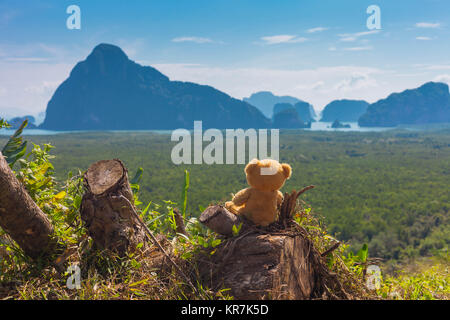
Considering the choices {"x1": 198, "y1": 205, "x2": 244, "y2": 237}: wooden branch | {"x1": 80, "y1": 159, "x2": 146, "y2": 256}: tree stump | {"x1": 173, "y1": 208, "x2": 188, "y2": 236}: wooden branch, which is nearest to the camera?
{"x1": 198, "y1": 205, "x2": 244, "y2": 237}: wooden branch

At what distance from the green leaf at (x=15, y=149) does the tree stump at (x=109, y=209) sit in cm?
91

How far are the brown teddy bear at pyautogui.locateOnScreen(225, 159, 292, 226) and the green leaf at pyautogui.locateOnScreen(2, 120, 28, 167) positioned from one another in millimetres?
2166

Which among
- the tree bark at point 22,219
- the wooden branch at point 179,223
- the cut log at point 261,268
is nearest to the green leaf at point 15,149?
the tree bark at point 22,219

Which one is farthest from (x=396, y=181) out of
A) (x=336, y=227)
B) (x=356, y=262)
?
(x=356, y=262)

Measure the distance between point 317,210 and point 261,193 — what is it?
123 cm

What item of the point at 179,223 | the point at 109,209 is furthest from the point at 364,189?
the point at 109,209

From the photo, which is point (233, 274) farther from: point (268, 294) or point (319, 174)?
point (319, 174)

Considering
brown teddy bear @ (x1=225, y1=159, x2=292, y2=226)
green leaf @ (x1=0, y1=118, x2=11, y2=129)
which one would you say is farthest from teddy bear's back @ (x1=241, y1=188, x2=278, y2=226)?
green leaf @ (x1=0, y1=118, x2=11, y2=129)

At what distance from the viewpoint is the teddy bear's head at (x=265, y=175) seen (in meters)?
2.72

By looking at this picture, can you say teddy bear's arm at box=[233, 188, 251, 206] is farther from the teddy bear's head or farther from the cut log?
the cut log

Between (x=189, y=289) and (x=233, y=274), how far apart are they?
375 millimetres

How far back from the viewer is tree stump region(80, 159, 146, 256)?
2.66m

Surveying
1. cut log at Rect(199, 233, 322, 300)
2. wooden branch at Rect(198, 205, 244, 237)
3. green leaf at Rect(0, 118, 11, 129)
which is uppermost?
green leaf at Rect(0, 118, 11, 129)

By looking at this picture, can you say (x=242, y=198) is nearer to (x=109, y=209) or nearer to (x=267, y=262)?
(x=267, y=262)
